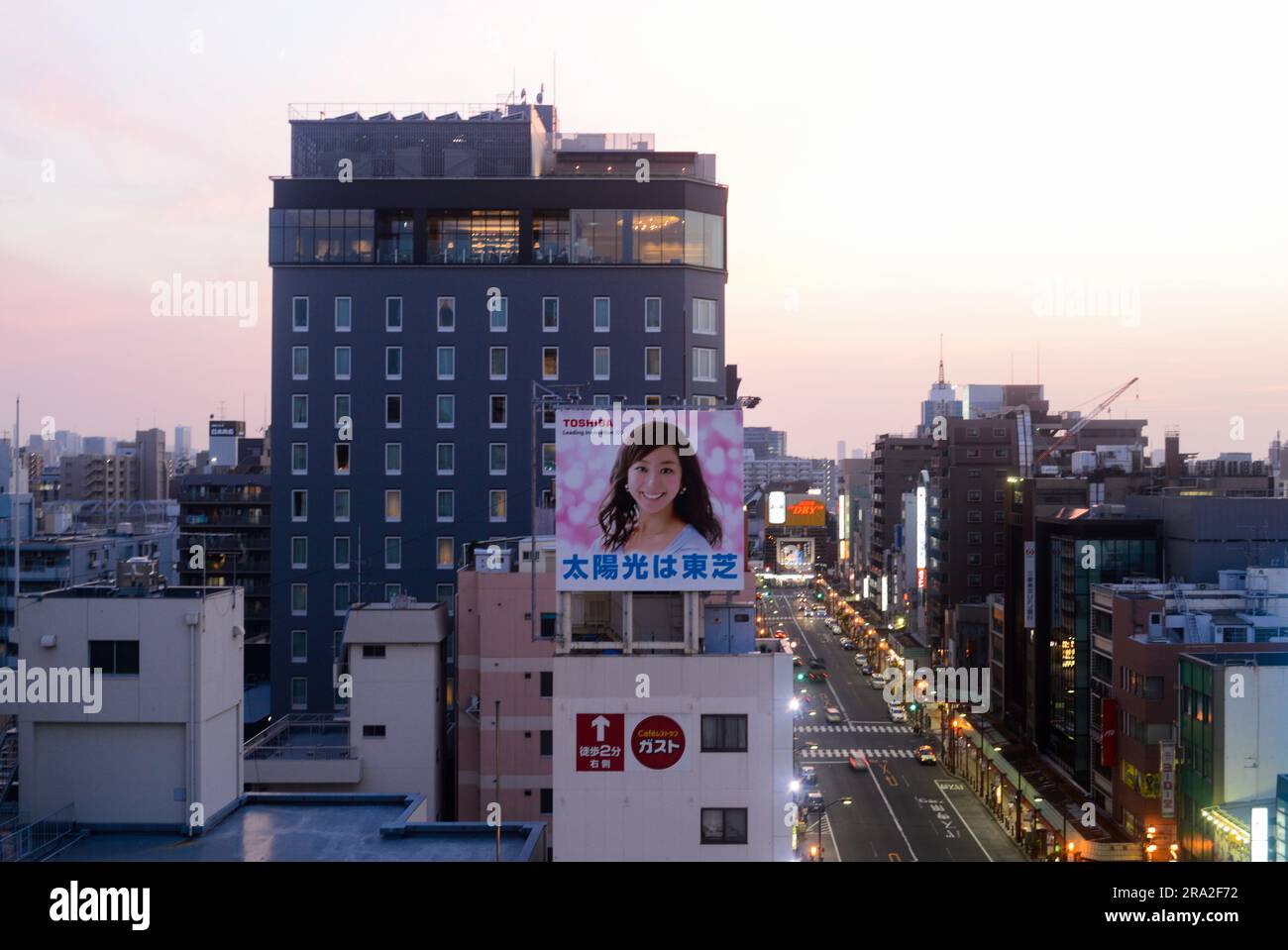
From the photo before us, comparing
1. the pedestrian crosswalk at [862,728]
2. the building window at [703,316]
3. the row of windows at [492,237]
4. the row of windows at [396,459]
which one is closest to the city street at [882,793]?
the pedestrian crosswalk at [862,728]

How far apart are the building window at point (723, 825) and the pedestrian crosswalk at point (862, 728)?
2582 cm

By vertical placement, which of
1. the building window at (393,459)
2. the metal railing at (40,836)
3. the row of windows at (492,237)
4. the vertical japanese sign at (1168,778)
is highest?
the row of windows at (492,237)

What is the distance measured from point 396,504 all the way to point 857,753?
18463mm

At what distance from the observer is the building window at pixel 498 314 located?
22.9 m

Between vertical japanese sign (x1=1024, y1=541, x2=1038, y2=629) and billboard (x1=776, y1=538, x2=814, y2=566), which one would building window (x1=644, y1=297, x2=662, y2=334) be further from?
billboard (x1=776, y1=538, x2=814, y2=566)

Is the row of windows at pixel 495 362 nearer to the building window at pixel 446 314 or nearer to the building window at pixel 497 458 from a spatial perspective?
the building window at pixel 446 314

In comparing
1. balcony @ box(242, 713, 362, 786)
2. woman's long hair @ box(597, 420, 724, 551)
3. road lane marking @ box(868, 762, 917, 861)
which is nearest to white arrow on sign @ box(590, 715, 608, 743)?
woman's long hair @ box(597, 420, 724, 551)

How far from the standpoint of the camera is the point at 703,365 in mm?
22922

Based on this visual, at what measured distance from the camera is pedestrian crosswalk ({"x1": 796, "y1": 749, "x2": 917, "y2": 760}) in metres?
32.0

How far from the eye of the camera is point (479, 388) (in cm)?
2270

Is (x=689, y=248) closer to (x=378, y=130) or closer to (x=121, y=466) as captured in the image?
(x=378, y=130)

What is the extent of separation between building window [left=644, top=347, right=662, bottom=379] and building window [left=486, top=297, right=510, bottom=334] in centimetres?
343
